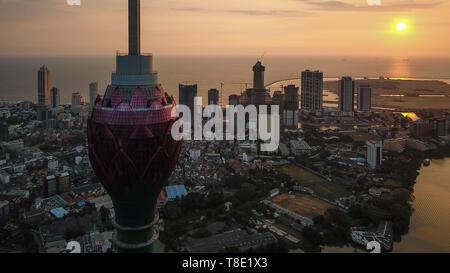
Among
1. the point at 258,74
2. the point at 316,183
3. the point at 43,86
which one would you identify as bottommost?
the point at 316,183

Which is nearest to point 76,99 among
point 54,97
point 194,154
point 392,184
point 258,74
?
point 54,97

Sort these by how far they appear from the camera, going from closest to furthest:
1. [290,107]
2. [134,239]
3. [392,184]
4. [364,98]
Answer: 1. [134,239]
2. [392,184]
3. [290,107]
4. [364,98]

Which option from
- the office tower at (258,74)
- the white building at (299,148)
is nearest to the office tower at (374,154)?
the white building at (299,148)

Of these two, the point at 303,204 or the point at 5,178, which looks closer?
the point at 303,204

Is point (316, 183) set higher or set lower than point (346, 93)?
lower

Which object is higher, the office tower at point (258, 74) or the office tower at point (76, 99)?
the office tower at point (258, 74)

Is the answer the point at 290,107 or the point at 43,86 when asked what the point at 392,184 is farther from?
the point at 43,86

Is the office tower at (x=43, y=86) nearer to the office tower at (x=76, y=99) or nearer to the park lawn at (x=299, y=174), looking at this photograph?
the office tower at (x=76, y=99)
